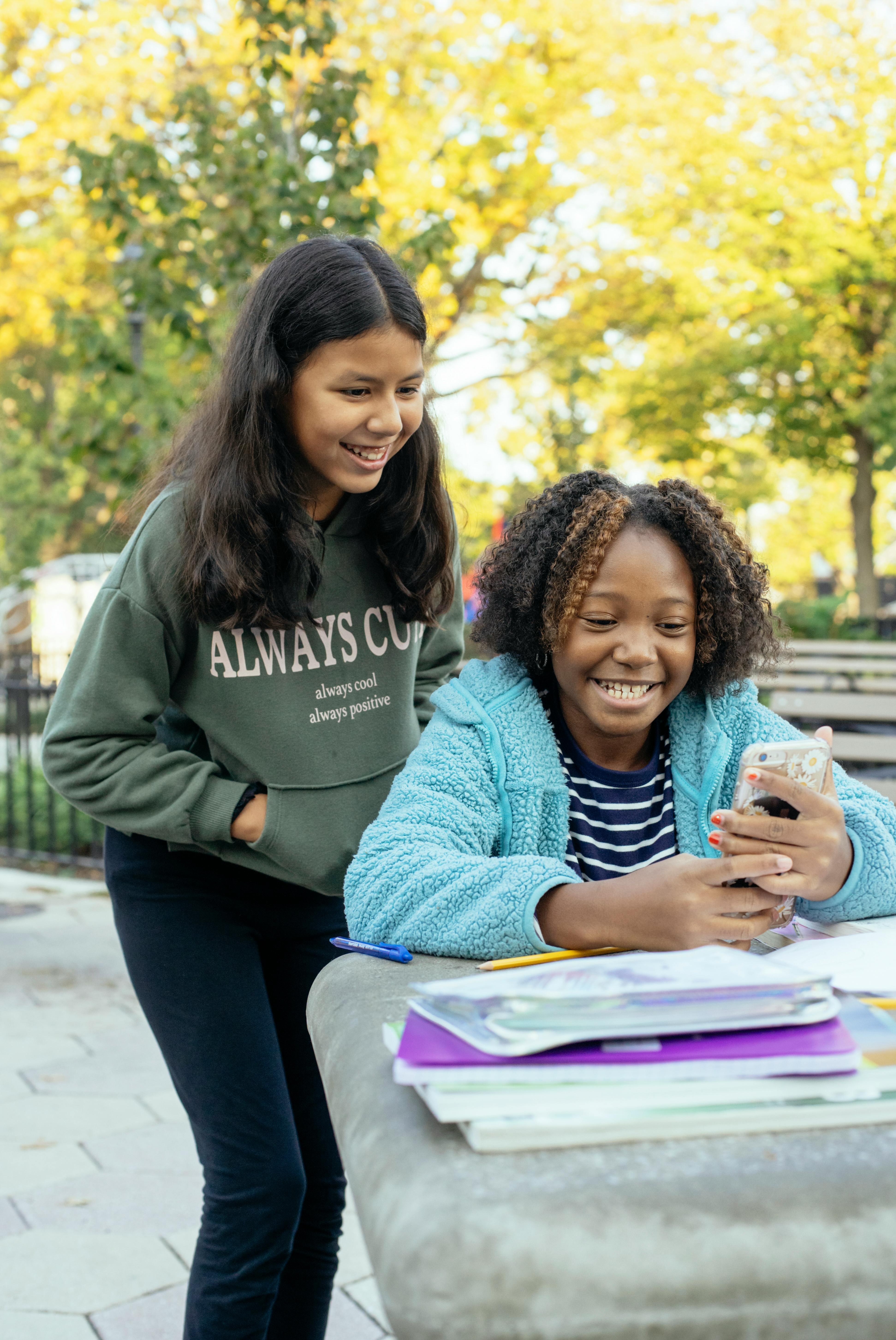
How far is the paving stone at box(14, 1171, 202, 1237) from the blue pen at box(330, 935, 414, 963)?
5.69ft

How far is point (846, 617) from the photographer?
42.3 ft

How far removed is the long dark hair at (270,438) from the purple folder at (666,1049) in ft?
2.87

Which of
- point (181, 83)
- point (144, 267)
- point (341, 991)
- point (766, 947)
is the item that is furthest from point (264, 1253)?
point (181, 83)

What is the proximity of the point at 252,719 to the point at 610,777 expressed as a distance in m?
0.51

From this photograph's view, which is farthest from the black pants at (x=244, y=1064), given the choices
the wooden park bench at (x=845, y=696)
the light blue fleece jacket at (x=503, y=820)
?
the wooden park bench at (x=845, y=696)

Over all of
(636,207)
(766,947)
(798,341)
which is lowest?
(766,947)

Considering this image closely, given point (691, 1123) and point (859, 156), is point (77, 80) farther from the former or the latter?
point (691, 1123)

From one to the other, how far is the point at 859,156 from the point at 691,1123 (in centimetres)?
1279

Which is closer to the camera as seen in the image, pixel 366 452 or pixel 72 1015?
pixel 366 452

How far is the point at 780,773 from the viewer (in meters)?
1.32

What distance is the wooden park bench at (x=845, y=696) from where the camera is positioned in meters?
3.78

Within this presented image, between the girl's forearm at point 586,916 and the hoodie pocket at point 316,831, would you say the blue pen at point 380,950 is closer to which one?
the girl's forearm at point 586,916

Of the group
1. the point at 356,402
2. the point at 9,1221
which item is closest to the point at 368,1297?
the point at 9,1221

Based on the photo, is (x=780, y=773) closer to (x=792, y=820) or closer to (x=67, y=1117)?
(x=792, y=820)
